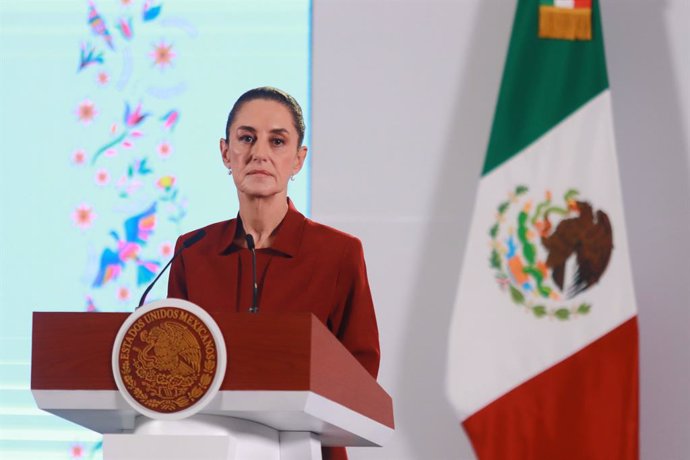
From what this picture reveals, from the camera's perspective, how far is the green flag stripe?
12.2 ft

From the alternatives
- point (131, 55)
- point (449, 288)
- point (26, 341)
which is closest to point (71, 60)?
point (131, 55)

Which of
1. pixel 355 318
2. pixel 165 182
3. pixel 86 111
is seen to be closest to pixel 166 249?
pixel 165 182

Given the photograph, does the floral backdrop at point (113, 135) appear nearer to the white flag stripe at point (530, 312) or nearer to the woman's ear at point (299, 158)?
the white flag stripe at point (530, 312)

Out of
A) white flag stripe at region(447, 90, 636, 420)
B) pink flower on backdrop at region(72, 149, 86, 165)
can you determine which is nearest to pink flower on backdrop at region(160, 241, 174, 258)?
pink flower on backdrop at region(72, 149, 86, 165)

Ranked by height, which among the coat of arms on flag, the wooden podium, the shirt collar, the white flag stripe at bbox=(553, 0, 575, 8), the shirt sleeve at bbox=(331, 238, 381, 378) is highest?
the white flag stripe at bbox=(553, 0, 575, 8)

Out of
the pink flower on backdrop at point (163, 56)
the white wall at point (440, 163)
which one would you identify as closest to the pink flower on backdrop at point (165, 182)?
the pink flower on backdrop at point (163, 56)

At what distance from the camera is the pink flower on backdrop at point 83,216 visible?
13.3 ft

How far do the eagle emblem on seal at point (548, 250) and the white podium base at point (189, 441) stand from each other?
7.38 feet

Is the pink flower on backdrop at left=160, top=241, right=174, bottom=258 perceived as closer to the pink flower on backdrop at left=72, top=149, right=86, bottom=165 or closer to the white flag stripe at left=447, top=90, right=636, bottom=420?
the pink flower on backdrop at left=72, top=149, right=86, bottom=165

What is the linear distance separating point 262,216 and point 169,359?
92cm

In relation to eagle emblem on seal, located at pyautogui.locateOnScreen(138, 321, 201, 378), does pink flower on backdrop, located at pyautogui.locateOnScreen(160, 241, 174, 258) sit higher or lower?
higher

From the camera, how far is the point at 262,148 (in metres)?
2.33

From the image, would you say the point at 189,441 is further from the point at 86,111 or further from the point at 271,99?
the point at 86,111

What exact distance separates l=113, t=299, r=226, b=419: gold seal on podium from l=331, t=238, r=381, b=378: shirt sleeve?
858 mm
